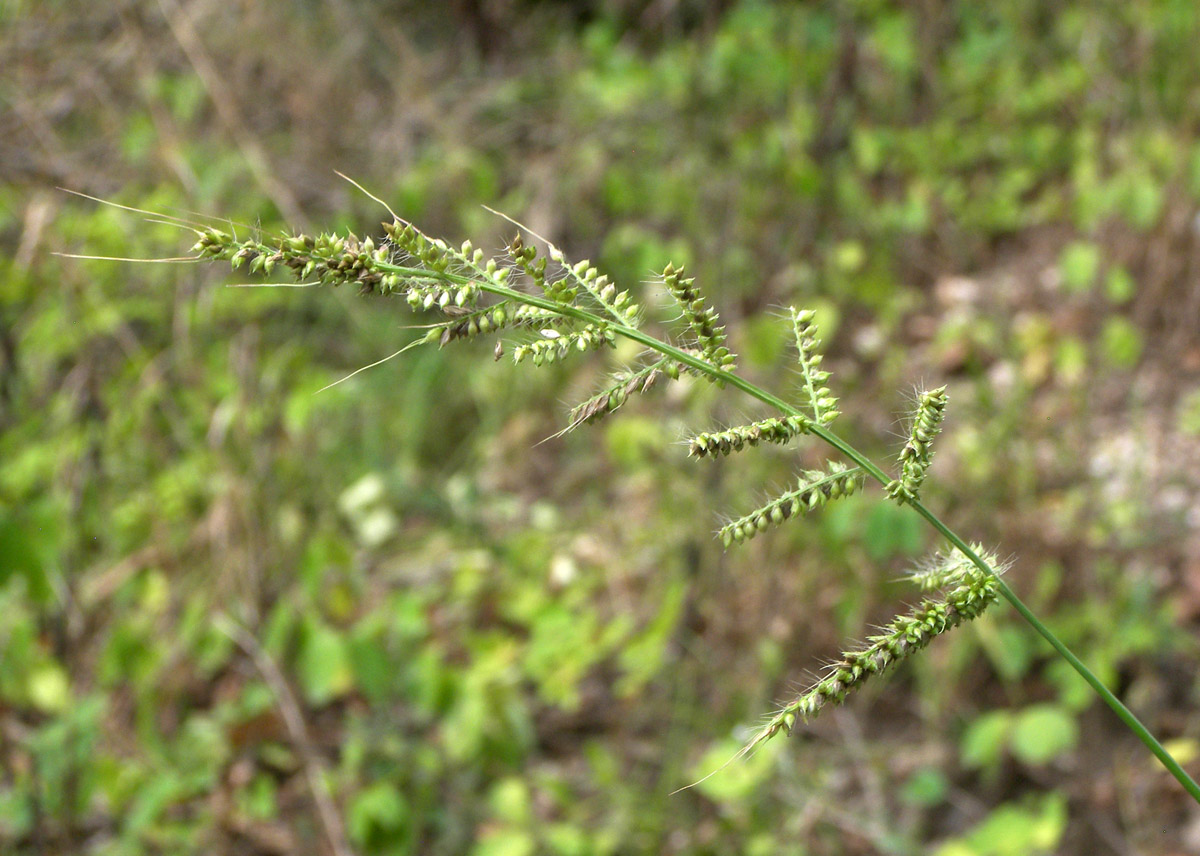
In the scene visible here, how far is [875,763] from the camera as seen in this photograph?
2816 mm

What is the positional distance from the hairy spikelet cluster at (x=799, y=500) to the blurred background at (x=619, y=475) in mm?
784

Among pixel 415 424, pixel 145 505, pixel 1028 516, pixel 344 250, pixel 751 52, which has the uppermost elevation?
pixel 344 250

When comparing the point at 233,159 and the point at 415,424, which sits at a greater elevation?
the point at 233,159

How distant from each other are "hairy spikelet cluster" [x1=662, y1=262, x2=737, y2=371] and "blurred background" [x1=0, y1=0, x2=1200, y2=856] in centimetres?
82

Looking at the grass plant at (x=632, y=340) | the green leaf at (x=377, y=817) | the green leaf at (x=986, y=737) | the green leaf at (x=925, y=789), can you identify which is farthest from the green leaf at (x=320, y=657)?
the grass plant at (x=632, y=340)

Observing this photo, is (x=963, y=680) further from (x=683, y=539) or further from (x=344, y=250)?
(x=344, y=250)

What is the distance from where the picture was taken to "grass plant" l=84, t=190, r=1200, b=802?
0.69 m

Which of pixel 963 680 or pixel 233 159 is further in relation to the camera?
pixel 233 159

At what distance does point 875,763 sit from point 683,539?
757 mm

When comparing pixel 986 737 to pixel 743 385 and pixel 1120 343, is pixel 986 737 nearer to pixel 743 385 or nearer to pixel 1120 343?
pixel 1120 343

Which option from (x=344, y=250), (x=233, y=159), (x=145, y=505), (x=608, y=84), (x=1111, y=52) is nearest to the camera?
(x=344, y=250)

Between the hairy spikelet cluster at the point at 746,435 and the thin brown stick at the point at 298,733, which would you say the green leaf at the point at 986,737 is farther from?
the hairy spikelet cluster at the point at 746,435

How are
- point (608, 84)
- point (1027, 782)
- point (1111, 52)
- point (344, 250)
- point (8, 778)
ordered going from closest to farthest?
point (344, 250) → point (8, 778) → point (1027, 782) → point (1111, 52) → point (608, 84)

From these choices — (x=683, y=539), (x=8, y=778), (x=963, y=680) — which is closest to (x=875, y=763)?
(x=963, y=680)
